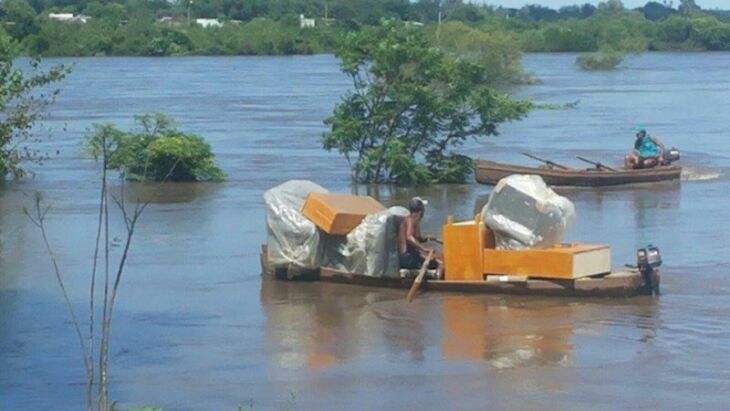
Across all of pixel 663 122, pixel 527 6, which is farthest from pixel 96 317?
pixel 527 6

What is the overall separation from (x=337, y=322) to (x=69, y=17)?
115 m

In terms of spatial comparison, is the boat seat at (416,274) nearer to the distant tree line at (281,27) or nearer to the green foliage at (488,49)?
the green foliage at (488,49)

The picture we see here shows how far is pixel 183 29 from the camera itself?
132m

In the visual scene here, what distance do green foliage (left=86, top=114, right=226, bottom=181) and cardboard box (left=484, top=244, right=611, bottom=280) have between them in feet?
43.2

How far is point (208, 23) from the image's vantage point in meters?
143

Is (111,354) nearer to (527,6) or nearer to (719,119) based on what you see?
(719,119)

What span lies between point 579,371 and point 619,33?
357ft

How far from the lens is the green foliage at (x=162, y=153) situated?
3086 cm

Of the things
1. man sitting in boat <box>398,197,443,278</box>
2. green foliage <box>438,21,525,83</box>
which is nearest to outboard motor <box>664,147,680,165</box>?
man sitting in boat <box>398,197,443,278</box>

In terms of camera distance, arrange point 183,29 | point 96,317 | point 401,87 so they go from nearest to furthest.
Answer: point 96,317 < point 401,87 < point 183,29

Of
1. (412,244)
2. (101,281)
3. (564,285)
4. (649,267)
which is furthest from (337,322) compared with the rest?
(101,281)

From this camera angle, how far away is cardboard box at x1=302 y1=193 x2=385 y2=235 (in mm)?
18641

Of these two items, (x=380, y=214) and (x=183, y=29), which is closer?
(x=380, y=214)

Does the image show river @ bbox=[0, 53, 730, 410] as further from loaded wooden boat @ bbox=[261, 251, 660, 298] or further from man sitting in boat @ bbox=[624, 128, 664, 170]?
man sitting in boat @ bbox=[624, 128, 664, 170]
